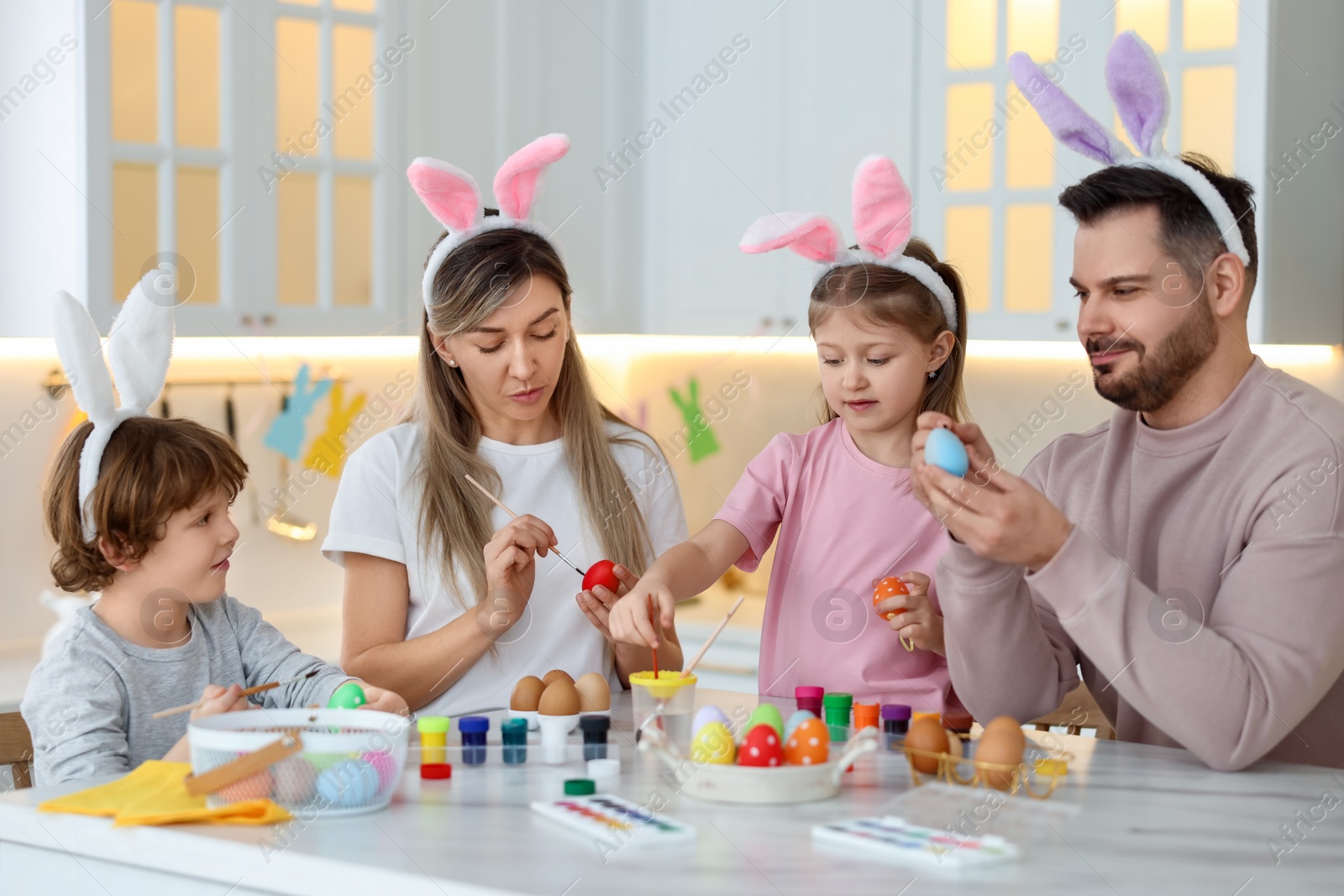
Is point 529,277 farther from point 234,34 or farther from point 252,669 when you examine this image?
point 234,34

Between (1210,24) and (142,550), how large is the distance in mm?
2214

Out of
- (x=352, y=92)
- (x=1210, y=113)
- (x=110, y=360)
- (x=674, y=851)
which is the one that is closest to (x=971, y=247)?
(x=1210, y=113)

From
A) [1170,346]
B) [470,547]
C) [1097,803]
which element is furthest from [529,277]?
[1097,803]

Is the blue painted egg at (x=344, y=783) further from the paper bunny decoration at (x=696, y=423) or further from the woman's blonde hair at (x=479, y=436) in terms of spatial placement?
the paper bunny decoration at (x=696, y=423)

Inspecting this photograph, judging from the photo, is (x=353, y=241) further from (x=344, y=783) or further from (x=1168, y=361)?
(x=344, y=783)

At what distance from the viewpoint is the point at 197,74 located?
8.96ft

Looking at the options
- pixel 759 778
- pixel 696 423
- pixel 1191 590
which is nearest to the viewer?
pixel 759 778

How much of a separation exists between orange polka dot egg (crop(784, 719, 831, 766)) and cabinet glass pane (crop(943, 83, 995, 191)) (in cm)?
208

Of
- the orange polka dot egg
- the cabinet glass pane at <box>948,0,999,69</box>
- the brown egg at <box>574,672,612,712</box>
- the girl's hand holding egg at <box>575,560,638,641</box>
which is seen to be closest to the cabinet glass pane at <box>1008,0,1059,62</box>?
the cabinet glass pane at <box>948,0,999,69</box>

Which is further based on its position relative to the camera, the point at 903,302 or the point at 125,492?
the point at 903,302

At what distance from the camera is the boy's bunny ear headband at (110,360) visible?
1482mm

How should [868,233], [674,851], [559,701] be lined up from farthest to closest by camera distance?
[868,233] < [559,701] < [674,851]

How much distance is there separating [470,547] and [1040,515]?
835 millimetres

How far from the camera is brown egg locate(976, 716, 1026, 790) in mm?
1182
